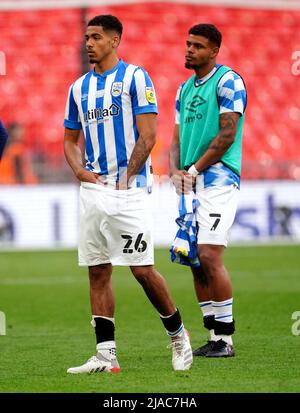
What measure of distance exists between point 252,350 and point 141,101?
6.43ft

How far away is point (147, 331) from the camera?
843 cm

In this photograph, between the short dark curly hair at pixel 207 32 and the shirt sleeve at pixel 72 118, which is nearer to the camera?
the shirt sleeve at pixel 72 118

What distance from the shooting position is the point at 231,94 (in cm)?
702

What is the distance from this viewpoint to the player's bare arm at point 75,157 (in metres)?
6.32

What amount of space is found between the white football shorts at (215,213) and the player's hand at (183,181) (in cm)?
11

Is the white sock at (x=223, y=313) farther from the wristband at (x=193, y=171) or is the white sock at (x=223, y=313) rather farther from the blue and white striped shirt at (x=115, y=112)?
the blue and white striped shirt at (x=115, y=112)

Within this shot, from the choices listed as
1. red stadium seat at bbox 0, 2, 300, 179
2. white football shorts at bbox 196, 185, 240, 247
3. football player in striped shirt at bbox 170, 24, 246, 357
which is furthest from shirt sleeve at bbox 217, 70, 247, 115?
red stadium seat at bbox 0, 2, 300, 179

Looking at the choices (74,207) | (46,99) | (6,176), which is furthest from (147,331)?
(46,99)

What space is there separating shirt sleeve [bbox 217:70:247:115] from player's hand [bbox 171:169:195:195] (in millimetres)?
488

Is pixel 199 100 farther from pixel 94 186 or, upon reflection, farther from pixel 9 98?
pixel 9 98

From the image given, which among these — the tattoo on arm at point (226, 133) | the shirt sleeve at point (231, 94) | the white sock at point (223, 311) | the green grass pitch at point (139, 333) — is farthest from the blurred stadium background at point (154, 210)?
the shirt sleeve at point (231, 94)

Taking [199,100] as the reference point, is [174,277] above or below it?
below

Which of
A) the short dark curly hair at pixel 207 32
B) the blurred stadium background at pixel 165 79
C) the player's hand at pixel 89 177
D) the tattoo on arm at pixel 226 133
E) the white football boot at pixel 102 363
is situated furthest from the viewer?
the blurred stadium background at pixel 165 79

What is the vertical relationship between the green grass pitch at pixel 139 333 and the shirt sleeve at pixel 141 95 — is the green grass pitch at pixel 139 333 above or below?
below
